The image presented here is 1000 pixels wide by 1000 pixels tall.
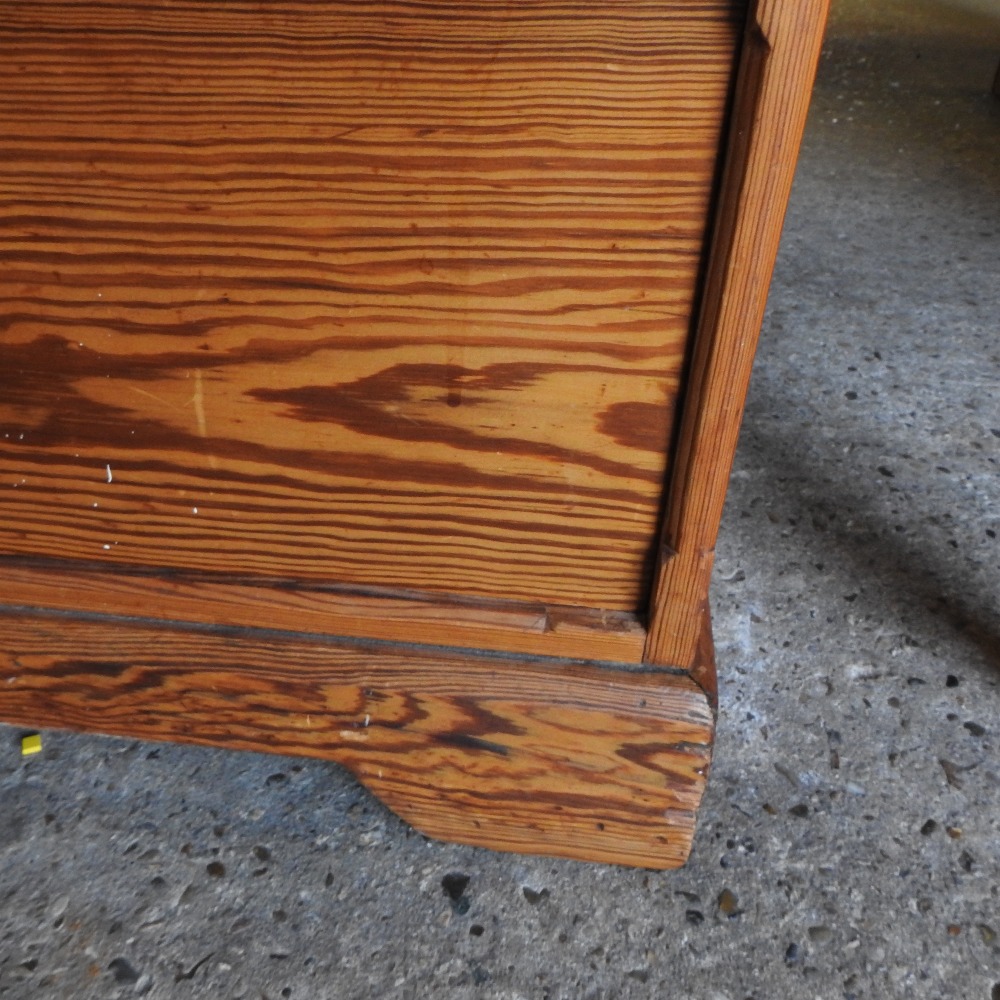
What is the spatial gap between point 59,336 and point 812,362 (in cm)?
145

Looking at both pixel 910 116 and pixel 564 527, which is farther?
pixel 910 116

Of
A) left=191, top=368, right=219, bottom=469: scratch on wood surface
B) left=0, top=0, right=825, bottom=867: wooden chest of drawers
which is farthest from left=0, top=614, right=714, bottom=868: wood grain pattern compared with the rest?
left=191, top=368, right=219, bottom=469: scratch on wood surface

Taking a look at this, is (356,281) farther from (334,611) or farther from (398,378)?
(334,611)

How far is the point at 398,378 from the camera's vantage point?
781 millimetres

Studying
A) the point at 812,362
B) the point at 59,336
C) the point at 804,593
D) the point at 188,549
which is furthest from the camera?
the point at 812,362

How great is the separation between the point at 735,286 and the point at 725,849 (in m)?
0.61

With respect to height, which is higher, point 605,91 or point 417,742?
point 605,91

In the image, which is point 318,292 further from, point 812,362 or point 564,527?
point 812,362

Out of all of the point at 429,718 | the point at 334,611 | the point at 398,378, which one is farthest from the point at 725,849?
the point at 398,378

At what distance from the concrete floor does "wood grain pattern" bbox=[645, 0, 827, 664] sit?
0.30 meters

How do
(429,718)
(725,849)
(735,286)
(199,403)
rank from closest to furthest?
(735,286), (199,403), (429,718), (725,849)

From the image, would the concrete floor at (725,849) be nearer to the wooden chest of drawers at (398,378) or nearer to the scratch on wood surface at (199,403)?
the wooden chest of drawers at (398,378)

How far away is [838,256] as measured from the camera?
7.63ft

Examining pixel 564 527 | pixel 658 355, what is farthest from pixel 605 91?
pixel 564 527
